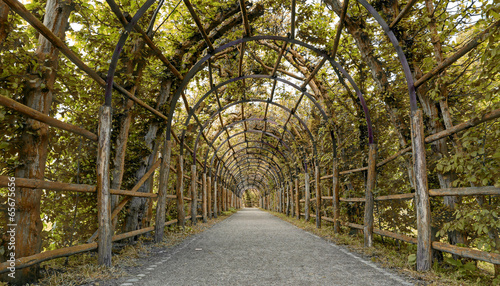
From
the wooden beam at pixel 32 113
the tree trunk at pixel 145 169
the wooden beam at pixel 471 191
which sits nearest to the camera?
the wooden beam at pixel 32 113

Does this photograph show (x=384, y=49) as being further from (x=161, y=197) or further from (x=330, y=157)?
(x=161, y=197)

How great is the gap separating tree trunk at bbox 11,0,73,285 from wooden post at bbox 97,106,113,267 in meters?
0.62

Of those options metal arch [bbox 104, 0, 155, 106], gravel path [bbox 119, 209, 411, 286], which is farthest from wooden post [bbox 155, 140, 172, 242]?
metal arch [bbox 104, 0, 155, 106]

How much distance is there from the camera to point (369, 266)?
13.1 feet

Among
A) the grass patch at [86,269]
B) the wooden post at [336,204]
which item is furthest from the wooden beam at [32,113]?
the wooden post at [336,204]

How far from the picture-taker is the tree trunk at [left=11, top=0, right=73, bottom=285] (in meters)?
3.01

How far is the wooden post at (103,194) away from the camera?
368 centimetres

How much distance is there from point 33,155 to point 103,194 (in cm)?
92

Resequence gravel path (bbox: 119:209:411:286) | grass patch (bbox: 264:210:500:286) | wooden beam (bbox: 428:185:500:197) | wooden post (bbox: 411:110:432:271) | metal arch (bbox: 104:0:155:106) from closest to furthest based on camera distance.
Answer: wooden beam (bbox: 428:185:500:197) < grass patch (bbox: 264:210:500:286) < gravel path (bbox: 119:209:411:286) < wooden post (bbox: 411:110:432:271) < metal arch (bbox: 104:0:155:106)

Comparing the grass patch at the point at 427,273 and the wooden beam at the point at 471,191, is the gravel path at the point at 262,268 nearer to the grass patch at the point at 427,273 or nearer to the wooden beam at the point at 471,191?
the grass patch at the point at 427,273

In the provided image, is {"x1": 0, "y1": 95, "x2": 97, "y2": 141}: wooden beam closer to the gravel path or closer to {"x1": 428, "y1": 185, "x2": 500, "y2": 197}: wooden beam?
the gravel path

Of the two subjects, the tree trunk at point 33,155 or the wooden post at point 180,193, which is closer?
the tree trunk at point 33,155

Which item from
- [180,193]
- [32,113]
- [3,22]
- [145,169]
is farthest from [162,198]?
[3,22]

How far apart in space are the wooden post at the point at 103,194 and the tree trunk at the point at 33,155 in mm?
622
